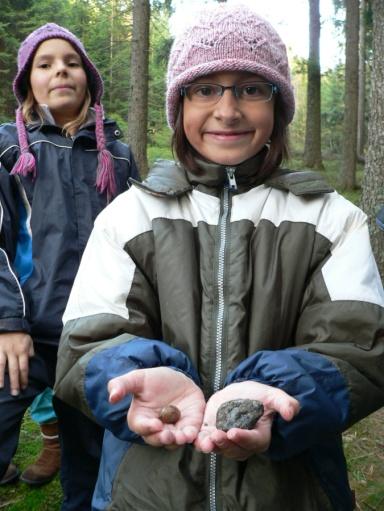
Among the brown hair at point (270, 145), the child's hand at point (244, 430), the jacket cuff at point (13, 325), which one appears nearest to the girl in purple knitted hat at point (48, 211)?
the jacket cuff at point (13, 325)

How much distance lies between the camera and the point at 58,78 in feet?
10.2

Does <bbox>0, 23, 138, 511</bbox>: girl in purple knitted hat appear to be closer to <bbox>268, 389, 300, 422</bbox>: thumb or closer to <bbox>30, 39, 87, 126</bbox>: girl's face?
<bbox>30, 39, 87, 126</bbox>: girl's face

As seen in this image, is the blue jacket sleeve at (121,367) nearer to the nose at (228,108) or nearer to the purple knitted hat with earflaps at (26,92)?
the nose at (228,108)

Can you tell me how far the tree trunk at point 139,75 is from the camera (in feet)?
36.3

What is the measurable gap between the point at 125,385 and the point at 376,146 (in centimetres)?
504

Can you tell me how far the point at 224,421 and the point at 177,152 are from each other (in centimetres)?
125

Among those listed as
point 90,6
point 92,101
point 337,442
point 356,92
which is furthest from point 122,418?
point 90,6

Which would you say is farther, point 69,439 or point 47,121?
point 47,121

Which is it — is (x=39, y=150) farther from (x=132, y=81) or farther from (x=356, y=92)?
(x=356, y=92)

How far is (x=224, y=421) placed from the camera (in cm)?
155

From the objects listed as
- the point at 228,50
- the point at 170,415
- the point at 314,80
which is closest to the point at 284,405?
the point at 170,415

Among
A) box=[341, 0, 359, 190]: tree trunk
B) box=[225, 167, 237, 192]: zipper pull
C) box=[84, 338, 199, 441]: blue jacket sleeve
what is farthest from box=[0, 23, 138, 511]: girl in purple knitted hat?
box=[341, 0, 359, 190]: tree trunk

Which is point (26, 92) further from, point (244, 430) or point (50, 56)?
point (244, 430)

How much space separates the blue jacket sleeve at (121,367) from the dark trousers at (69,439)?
38.2 inches
